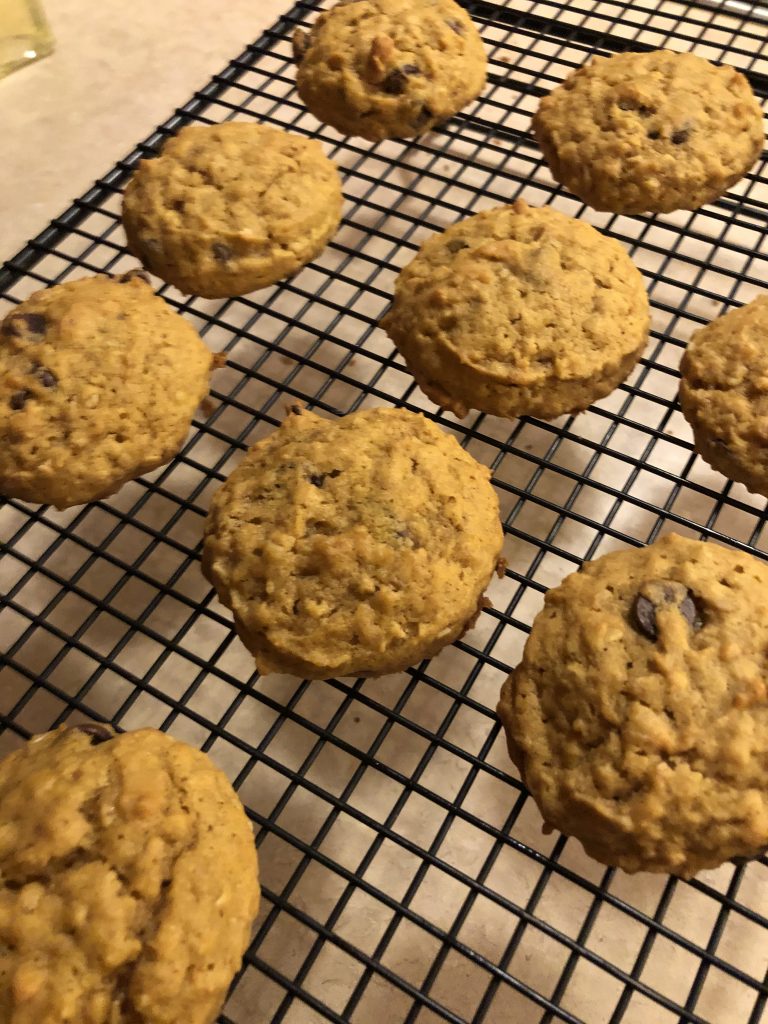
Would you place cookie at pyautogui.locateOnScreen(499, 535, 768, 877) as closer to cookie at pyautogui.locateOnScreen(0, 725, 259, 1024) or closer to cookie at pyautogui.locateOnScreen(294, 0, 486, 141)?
cookie at pyautogui.locateOnScreen(0, 725, 259, 1024)

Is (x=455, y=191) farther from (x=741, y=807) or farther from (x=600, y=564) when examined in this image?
(x=741, y=807)

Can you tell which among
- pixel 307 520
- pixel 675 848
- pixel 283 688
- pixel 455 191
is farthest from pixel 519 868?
pixel 455 191

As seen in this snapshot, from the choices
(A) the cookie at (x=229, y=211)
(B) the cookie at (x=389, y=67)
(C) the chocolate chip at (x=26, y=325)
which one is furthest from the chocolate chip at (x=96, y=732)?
(B) the cookie at (x=389, y=67)

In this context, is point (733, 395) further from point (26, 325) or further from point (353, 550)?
point (26, 325)

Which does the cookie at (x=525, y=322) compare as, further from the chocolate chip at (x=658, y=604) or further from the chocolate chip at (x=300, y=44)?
the chocolate chip at (x=300, y=44)

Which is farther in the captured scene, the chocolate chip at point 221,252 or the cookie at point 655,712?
the chocolate chip at point 221,252
